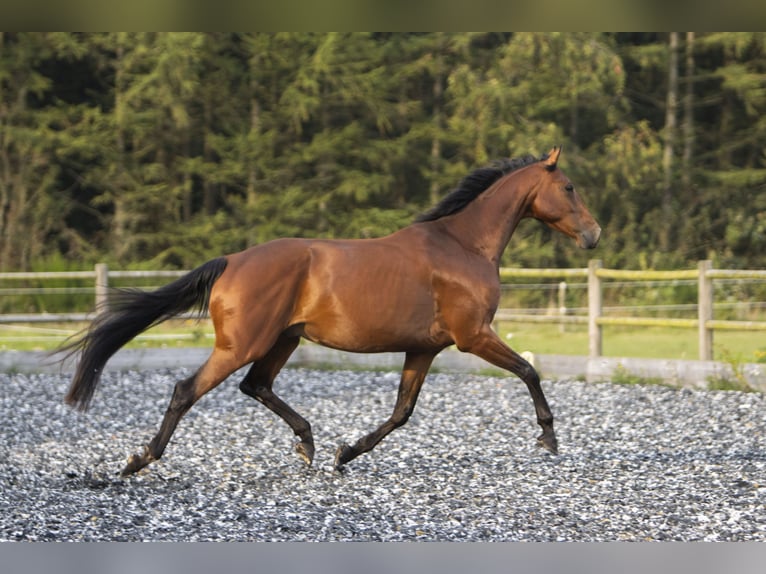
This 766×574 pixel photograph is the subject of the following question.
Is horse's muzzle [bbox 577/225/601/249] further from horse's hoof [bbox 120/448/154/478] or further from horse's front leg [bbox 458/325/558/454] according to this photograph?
horse's hoof [bbox 120/448/154/478]

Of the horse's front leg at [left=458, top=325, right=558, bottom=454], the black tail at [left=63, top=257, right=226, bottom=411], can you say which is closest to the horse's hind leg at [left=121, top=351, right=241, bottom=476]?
the black tail at [left=63, top=257, right=226, bottom=411]

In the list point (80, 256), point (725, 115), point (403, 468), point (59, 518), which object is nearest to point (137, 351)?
point (403, 468)

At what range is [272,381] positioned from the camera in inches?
234

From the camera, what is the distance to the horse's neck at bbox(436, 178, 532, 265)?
5961 millimetres

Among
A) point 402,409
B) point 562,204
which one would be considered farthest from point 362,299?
point 562,204

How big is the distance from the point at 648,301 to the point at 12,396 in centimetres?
1105

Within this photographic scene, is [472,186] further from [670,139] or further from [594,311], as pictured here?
[670,139]

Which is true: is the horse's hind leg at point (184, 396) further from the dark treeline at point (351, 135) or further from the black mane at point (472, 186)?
the dark treeline at point (351, 135)

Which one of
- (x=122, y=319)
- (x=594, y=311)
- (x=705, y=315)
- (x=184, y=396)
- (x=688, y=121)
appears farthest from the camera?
(x=688, y=121)

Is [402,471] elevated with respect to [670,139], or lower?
lower

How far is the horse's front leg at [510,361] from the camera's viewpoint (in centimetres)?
576

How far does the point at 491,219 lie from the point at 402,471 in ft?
4.76

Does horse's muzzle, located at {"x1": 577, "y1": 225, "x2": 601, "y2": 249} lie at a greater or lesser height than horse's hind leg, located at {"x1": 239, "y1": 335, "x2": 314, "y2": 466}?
greater

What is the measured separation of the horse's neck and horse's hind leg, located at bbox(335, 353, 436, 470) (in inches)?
25.7
